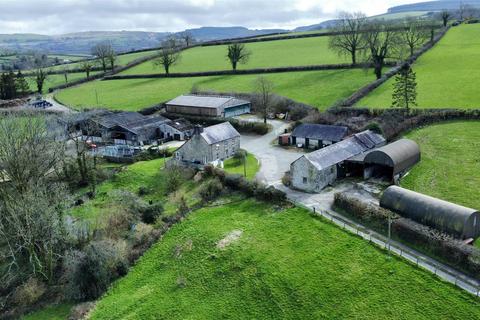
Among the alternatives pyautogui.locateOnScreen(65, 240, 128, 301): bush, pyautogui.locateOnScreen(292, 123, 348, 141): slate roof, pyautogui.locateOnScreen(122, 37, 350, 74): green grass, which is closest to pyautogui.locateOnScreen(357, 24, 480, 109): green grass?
pyautogui.locateOnScreen(292, 123, 348, 141): slate roof

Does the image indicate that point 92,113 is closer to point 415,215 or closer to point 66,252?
point 66,252

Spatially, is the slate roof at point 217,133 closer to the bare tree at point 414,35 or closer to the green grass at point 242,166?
the green grass at point 242,166

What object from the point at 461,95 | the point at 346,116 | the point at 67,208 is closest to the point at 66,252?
the point at 67,208

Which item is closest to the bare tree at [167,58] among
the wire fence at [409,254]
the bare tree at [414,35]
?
the bare tree at [414,35]

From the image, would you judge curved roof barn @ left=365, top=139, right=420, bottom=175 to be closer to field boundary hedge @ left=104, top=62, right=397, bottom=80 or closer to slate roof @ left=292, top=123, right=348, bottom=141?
slate roof @ left=292, top=123, right=348, bottom=141

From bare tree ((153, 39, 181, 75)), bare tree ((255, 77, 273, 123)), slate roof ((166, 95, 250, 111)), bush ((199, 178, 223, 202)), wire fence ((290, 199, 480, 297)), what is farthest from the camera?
bare tree ((153, 39, 181, 75))

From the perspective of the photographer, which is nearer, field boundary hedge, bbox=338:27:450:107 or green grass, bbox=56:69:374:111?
field boundary hedge, bbox=338:27:450:107

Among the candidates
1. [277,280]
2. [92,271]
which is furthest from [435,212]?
[92,271]
